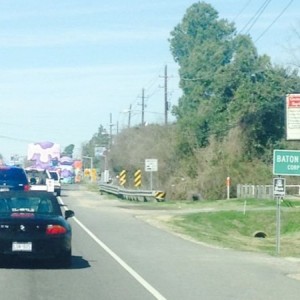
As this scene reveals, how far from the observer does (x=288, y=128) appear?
4638 cm

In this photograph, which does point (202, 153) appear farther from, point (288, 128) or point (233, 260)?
point (233, 260)

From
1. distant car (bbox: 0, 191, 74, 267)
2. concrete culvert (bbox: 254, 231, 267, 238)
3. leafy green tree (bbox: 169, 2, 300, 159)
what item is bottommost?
concrete culvert (bbox: 254, 231, 267, 238)

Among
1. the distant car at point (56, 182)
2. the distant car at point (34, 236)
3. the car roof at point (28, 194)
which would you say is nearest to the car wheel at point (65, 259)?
the distant car at point (34, 236)

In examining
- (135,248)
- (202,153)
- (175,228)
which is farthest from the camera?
(202,153)

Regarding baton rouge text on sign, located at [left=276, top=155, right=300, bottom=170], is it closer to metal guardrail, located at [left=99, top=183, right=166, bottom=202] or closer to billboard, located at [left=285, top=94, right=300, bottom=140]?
billboard, located at [left=285, top=94, right=300, bottom=140]

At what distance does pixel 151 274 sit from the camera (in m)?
19.0

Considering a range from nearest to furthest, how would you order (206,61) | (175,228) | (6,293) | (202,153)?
1. (6,293)
2. (175,228)
3. (202,153)
4. (206,61)

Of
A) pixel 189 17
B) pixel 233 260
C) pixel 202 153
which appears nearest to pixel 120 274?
pixel 233 260

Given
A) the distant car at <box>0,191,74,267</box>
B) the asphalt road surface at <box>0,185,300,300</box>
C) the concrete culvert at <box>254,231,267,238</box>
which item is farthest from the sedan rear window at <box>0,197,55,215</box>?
the concrete culvert at <box>254,231,267,238</box>

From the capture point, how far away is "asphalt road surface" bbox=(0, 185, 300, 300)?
1593cm

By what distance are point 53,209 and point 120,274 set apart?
2301 mm

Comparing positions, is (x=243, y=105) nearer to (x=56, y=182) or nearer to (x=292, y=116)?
(x=56, y=182)

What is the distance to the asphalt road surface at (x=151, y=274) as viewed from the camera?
1593 centimetres

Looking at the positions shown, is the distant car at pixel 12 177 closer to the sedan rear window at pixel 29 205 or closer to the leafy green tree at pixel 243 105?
the sedan rear window at pixel 29 205
